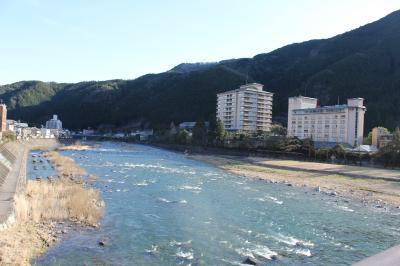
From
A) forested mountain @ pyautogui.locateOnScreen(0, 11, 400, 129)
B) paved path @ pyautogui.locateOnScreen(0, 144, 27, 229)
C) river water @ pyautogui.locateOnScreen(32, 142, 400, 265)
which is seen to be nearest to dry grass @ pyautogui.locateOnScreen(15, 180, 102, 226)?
paved path @ pyautogui.locateOnScreen(0, 144, 27, 229)

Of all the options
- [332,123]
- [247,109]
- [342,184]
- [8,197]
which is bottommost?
[342,184]

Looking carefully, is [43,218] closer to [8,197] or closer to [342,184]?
[8,197]

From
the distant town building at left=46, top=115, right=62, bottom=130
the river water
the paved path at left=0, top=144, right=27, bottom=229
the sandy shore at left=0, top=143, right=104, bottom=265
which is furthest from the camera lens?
the distant town building at left=46, top=115, right=62, bottom=130

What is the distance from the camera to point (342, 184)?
127 ft

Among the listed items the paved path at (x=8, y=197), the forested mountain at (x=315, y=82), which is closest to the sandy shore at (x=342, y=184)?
the paved path at (x=8, y=197)

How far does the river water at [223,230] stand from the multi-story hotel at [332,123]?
4847 cm

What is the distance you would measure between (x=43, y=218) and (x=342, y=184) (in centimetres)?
2877

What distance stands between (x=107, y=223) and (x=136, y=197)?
7503 millimetres

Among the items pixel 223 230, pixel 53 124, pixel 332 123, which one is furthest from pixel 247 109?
pixel 53 124

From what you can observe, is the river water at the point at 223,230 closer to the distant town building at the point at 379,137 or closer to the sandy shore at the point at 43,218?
the sandy shore at the point at 43,218

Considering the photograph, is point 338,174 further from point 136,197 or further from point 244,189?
point 136,197

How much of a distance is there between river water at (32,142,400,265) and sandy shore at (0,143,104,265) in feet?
2.02

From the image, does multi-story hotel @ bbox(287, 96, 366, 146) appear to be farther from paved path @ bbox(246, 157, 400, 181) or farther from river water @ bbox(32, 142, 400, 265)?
river water @ bbox(32, 142, 400, 265)

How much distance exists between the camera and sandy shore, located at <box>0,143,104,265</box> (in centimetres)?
1366
